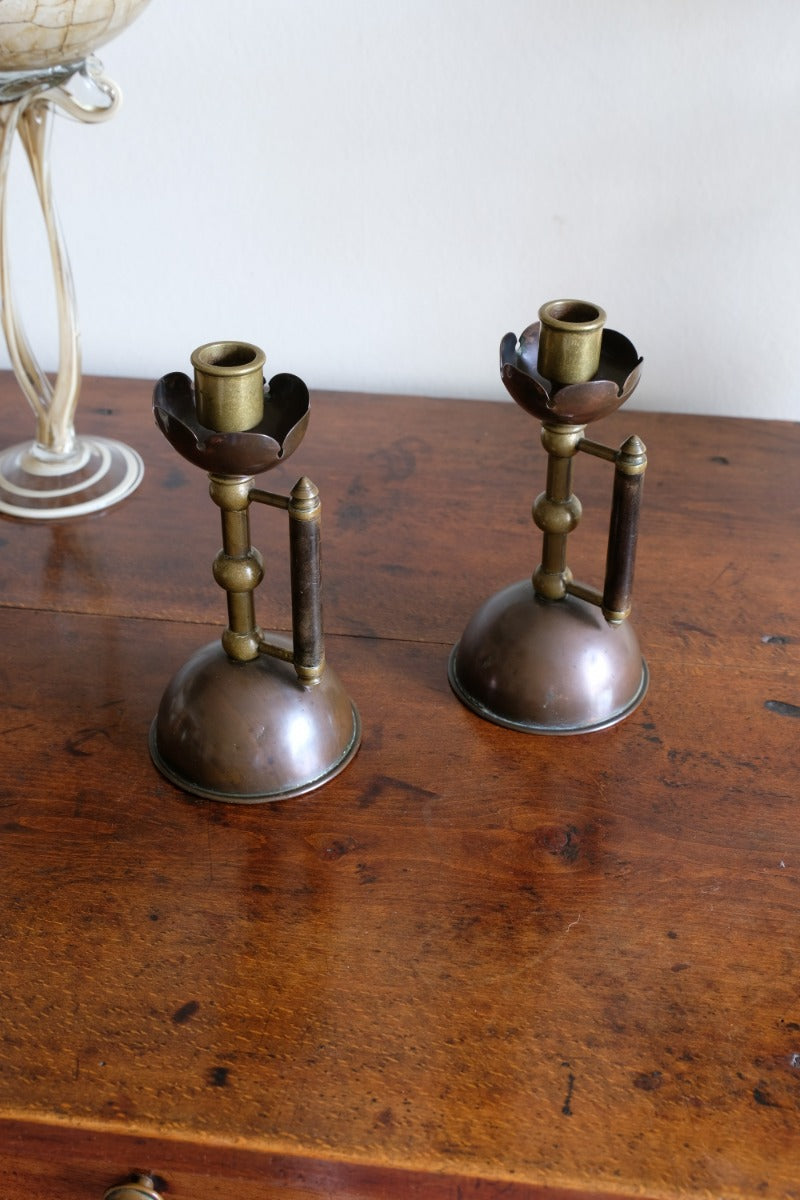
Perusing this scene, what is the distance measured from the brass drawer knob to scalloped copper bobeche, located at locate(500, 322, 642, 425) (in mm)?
459

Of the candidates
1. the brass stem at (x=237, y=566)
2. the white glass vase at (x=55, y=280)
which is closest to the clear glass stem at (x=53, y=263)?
the white glass vase at (x=55, y=280)

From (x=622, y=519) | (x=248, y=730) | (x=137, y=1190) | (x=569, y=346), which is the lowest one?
(x=137, y=1190)

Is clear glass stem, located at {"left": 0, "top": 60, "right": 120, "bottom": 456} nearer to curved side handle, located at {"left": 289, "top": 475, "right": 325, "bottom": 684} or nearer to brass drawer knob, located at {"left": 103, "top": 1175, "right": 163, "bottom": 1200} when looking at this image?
curved side handle, located at {"left": 289, "top": 475, "right": 325, "bottom": 684}

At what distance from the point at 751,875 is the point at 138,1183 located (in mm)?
360

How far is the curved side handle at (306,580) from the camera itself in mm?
671

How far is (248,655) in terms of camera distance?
74 centimetres

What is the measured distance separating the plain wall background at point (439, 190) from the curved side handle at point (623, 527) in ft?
1.66

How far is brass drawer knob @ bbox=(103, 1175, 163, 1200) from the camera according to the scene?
583 mm

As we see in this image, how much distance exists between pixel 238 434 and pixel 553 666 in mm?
266

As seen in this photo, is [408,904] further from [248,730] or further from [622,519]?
[622,519]

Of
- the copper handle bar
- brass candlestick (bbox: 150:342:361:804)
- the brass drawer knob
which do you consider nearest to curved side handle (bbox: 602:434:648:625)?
the copper handle bar

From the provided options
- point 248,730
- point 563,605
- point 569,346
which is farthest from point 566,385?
point 248,730

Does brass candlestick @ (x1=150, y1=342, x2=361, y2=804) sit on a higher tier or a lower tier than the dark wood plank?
higher

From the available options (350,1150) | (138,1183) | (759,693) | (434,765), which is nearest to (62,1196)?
(138,1183)
